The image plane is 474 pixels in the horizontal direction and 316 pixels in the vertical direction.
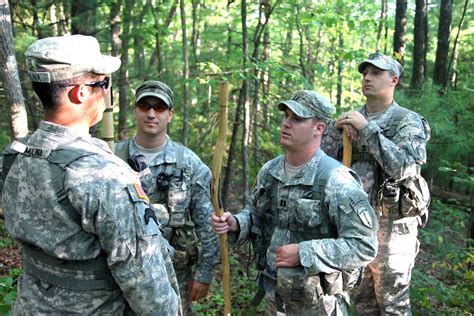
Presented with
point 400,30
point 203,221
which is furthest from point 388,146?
point 400,30

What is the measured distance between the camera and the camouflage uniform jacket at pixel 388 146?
3525mm

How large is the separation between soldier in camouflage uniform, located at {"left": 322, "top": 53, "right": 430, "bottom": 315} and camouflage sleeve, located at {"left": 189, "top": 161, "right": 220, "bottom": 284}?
1266 millimetres

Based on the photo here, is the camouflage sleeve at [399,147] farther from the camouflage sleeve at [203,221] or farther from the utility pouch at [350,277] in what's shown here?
the camouflage sleeve at [203,221]

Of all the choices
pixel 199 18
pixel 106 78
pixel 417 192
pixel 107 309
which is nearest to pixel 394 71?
pixel 417 192

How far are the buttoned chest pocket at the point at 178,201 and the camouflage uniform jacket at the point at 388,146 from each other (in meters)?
1.48

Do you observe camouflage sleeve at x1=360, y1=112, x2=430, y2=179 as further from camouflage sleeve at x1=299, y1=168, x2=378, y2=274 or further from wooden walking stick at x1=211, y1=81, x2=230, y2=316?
wooden walking stick at x1=211, y1=81, x2=230, y2=316

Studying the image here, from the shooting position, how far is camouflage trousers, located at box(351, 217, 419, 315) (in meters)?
3.82

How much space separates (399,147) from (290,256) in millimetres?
1620

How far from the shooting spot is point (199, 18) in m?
13.5

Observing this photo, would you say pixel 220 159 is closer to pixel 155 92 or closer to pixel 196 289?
pixel 155 92

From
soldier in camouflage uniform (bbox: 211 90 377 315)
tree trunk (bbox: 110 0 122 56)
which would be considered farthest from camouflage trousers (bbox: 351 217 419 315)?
tree trunk (bbox: 110 0 122 56)

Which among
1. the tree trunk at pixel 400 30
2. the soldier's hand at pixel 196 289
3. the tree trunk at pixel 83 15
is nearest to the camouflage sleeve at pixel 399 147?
the soldier's hand at pixel 196 289

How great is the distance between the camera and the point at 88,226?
5.69 ft

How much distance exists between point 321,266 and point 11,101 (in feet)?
9.46
